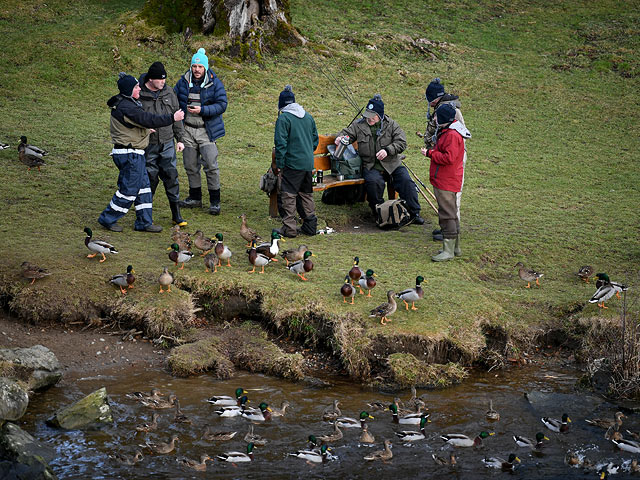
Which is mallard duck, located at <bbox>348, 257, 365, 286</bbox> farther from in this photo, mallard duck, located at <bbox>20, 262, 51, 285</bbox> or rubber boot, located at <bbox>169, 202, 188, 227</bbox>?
mallard duck, located at <bbox>20, 262, 51, 285</bbox>

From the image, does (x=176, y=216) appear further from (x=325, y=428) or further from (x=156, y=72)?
(x=325, y=428)

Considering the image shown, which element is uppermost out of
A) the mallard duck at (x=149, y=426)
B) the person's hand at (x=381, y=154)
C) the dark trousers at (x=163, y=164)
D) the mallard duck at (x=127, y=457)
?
the person's hand at (x=381, y=154)

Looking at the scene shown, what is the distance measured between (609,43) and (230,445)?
23.9 meters

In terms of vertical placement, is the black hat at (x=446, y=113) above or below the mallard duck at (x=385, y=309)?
above

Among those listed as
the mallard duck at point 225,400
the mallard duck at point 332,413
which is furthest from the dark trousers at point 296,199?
the mallard duck at point 332,413

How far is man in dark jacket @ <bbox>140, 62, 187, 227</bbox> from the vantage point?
1302cm

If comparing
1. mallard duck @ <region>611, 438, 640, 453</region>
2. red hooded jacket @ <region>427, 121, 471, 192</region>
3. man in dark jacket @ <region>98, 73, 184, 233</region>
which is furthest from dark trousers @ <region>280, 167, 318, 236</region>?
mallard duck @ <region>611, 438, 640, 453</region>

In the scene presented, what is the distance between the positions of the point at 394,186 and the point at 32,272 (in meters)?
6.97

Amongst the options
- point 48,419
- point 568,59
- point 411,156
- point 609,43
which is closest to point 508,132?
point 411,156

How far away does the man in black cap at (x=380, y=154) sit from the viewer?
47.3ft

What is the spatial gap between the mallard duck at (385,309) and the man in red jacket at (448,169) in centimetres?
246

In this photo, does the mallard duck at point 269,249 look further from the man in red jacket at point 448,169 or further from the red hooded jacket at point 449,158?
the red hooded jacket at point 449,158

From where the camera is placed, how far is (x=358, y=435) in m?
8.87

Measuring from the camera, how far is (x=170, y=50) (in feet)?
76.1
